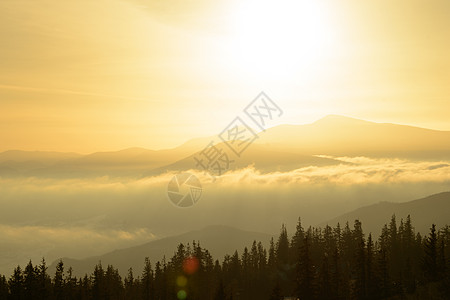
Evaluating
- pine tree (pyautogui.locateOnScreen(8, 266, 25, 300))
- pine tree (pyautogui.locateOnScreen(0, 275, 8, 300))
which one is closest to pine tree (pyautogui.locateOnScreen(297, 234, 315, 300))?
pine tree (pyautogui.locateOnScreen(8, 266, 25, 300))

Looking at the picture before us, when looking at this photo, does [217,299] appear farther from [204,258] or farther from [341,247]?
[341,247]

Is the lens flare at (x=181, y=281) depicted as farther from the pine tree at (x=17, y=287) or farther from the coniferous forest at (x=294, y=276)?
the pine tree at (x=17, y=287)

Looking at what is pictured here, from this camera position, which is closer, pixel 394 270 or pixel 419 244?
pixel 394 270

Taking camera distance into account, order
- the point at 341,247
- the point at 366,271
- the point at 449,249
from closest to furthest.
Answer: the point at 366,271 < the point at 449,249 < the point at 341,247

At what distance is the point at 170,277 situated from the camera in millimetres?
120812

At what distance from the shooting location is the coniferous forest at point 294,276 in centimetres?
8581

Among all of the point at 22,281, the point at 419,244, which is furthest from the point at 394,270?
the point at 22,281

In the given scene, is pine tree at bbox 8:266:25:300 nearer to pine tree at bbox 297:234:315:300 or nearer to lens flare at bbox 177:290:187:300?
lens flare at bbox 177:290:187:300

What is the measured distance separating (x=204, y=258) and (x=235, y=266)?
2086cm

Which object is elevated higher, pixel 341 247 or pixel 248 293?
pixel 341 247

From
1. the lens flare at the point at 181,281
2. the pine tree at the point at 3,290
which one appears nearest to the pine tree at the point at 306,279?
the lens flare at the point at 181,281

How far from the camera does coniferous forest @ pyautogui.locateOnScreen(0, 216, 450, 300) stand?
85.8m

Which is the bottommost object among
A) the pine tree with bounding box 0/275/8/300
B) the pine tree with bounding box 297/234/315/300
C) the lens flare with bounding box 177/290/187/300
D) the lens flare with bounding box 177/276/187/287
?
the lens flare with bounding box 177/290/187/300

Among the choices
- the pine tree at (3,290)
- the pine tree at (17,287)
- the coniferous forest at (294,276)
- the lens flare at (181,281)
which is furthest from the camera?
the lens flare at (181,281)
